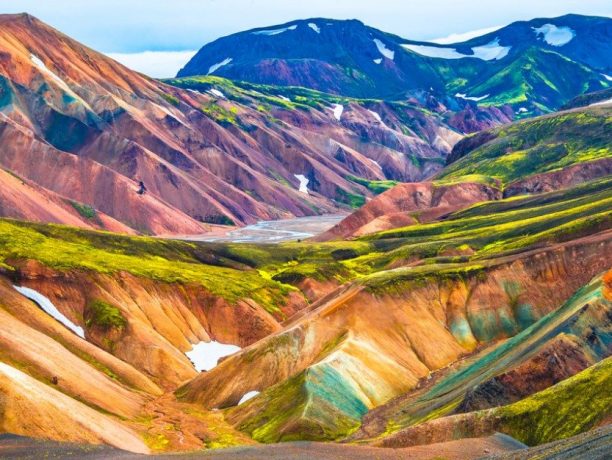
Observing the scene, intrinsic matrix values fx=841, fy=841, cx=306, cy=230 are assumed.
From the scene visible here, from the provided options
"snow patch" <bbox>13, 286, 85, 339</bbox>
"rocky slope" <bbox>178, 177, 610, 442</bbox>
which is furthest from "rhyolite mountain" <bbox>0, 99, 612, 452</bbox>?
"snow patch" <bbox>13, 286, 85, 339</bbox>

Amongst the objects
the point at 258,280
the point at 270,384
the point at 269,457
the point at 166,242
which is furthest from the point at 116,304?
the point at 269,457

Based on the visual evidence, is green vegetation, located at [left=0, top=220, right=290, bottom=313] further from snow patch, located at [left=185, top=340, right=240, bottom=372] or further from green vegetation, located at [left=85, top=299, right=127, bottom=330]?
snow patch, located at [left=185, top=340, right=240, bottom=372]

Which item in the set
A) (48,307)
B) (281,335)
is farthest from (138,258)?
(281,335)

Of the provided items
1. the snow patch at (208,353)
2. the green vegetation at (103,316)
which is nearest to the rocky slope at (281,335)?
the green vegetation at (103,316)

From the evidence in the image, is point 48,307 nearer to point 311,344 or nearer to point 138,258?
point 311,344

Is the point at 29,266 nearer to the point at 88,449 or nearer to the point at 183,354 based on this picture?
the point at 183,354

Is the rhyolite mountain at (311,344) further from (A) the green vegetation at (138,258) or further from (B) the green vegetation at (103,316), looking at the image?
(A) the green vegetation at (138,258)

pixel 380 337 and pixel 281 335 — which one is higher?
pixel 380 337
